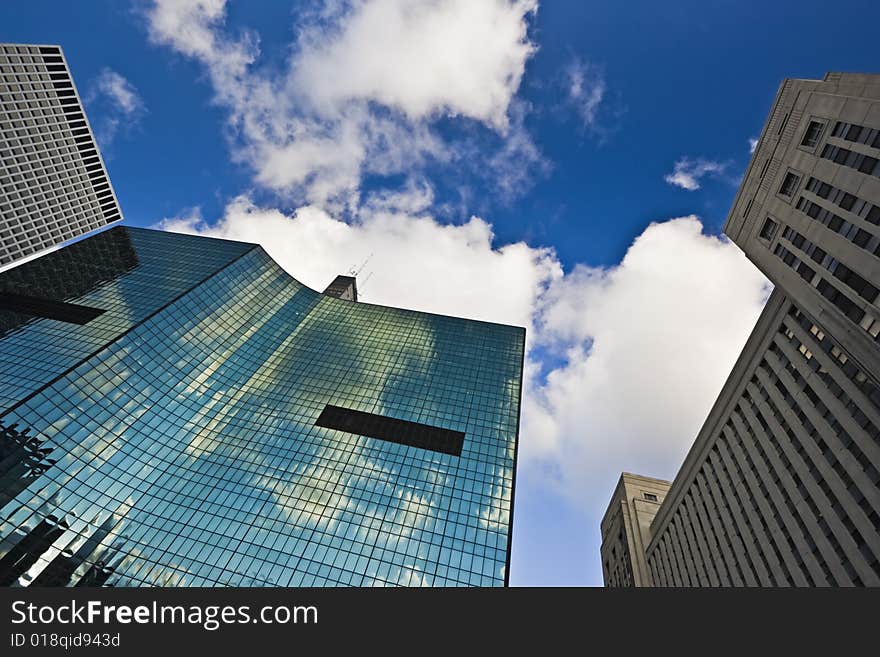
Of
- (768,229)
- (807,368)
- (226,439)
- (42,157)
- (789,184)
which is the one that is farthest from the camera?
(42,157)

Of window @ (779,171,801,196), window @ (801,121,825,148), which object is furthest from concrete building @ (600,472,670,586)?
window @ (801,121,825,148)

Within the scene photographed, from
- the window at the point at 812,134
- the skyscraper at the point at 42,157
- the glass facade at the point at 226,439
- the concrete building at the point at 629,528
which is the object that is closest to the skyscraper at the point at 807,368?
the window at the point at 812,134

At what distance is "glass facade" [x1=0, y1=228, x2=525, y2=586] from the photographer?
160 feet

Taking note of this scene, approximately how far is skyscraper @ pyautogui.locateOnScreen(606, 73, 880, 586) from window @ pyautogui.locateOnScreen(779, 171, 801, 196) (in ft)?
0.68

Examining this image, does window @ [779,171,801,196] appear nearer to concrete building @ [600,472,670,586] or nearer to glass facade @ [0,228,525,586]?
glass facade @ [0,228,525,586]

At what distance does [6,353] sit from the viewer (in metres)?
60.7

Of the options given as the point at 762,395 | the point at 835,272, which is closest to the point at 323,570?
the point at 762,395

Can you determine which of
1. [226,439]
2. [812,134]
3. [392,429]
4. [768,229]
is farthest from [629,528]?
[226,439]

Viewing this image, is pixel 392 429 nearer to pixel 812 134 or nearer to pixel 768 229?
pixel 768 229

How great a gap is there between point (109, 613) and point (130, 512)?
5417cm

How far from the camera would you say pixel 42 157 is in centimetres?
12294

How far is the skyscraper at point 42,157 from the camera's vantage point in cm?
11288

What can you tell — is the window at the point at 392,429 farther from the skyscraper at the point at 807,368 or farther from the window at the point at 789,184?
the window at the point at 789,184

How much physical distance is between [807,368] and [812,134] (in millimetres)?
23148
